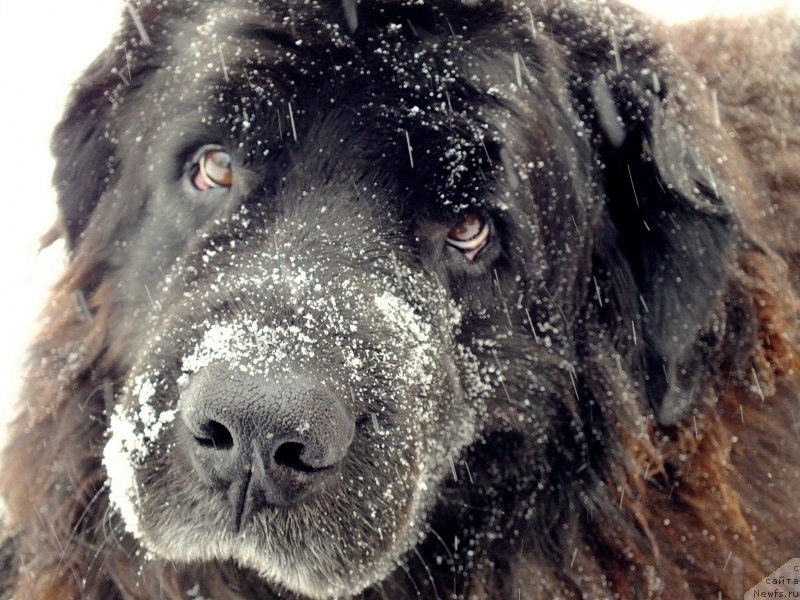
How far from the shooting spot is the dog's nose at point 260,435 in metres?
1.79

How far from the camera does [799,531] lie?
2.71 m

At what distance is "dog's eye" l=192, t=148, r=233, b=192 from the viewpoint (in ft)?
7.97

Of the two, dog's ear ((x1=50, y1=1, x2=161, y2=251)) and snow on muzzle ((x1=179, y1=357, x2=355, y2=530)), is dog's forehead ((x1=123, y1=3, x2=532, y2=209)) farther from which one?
snow on muzzle ((x1=179, y1=357, x2=355, y2=530))

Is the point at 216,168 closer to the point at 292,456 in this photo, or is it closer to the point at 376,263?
the point at 376,263

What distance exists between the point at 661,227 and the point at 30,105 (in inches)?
234

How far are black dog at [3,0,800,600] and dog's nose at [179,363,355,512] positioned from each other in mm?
24

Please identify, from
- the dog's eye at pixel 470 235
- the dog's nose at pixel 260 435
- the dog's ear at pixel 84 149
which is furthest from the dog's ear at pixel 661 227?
the dog's ear at pixel 84 149

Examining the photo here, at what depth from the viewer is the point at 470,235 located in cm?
244

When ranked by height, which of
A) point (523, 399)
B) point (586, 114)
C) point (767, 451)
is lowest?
point (767, 451)

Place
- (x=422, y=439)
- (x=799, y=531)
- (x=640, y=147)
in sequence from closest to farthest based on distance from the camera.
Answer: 1. (x=422, y=439)
2. (x=640, y=147)
3. (x=799, y=531)

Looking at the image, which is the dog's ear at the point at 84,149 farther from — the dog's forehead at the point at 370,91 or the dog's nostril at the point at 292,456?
the dog's nostril at the point at 292,456

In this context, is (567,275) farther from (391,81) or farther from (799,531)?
(799,531)

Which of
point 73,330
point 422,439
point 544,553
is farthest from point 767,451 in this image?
point 73,330

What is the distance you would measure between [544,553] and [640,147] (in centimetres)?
129
